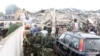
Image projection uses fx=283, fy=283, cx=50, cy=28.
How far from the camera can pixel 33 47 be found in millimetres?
11094

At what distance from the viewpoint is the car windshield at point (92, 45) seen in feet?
28.4

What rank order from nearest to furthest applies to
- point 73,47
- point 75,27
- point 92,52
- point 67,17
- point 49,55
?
1. point 92,52
2. point 73,47
3. point 49,55
4. point 75,27
5. point 67,17

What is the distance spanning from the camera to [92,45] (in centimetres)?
873

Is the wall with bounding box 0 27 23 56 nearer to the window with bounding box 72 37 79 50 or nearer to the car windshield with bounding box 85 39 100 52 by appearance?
the window with bounding box 72 37 79 50

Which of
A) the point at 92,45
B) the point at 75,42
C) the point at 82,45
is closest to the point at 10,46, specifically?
the point at 82,45

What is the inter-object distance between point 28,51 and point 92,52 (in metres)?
3.40

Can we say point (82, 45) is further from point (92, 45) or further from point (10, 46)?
point (10, 46)

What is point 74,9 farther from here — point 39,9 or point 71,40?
point 71,40

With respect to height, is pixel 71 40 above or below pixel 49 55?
above

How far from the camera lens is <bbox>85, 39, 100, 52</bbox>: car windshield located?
8.66 metres

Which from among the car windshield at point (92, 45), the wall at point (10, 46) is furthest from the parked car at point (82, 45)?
the wall at point (10, 46)

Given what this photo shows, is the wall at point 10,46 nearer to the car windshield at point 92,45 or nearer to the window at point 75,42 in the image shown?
the window at point 75,42

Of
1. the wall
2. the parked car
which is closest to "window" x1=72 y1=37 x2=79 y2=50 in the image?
the parked car

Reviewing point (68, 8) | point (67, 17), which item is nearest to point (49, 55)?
point (67, 17)
